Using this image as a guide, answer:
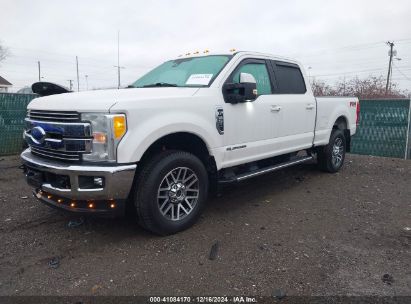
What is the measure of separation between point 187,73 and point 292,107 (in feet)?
5.82

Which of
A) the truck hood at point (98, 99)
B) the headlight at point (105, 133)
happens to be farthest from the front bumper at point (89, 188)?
the truck hood at point (98, 99)

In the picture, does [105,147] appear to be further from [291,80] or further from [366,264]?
[291,80]

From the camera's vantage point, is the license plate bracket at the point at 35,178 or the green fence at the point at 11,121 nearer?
the license plate bracket at the point at 35,178

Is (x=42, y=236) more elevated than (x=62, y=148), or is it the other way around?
(x=62, y=148)

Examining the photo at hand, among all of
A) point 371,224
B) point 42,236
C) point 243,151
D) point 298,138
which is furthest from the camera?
point 298,138

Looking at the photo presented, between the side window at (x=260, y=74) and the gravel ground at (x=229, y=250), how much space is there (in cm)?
160

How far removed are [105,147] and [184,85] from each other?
1539mm

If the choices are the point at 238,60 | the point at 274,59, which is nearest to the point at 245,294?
the point at 238,60

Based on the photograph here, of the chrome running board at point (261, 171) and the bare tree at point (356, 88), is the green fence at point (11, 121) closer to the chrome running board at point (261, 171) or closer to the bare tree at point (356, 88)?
the chrome running board at point (261, 171)

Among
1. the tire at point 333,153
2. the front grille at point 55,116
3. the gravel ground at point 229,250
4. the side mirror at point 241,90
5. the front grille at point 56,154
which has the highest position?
the side mirror at point 241,90

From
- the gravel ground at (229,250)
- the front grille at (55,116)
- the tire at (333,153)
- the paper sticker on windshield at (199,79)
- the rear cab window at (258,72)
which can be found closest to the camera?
the gravel ground at (229,250)

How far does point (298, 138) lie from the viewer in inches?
219

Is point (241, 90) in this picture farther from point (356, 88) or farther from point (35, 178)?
point (356, 88)

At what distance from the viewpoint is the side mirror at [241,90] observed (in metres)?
4.04
